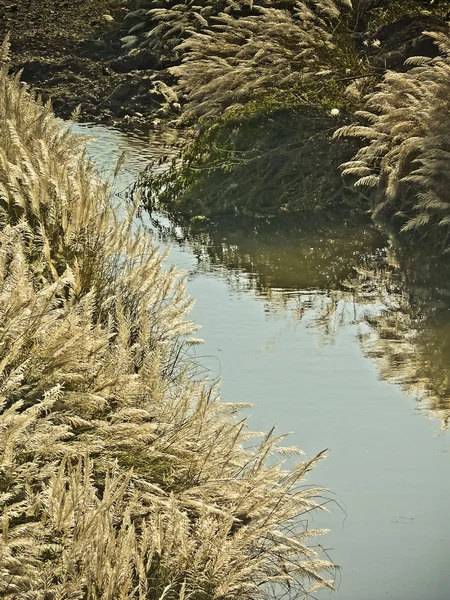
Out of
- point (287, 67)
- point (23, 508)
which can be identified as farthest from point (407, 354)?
point (287, 67)

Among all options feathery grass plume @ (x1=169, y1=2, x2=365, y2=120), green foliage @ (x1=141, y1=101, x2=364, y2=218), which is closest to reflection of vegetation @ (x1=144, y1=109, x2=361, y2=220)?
green foliage @ (x1=141, y1=101, x2=364, y2=218)

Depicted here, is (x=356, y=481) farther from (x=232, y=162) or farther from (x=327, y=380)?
(x=232, y=162)

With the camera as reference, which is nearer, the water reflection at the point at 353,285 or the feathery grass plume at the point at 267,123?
the water reflection at the point at 353,285

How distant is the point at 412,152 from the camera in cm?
822

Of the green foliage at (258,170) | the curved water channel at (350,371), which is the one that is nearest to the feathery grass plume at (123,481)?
the curved water channel at (350,371)

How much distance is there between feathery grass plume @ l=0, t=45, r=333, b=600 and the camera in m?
2.77

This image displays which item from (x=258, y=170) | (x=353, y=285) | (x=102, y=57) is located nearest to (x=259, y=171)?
(x=258, y=170)

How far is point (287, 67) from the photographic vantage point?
31.7 ft

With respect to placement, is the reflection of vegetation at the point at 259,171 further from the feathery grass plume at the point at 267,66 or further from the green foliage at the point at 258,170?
the feathery grass plume at the point at 267,66

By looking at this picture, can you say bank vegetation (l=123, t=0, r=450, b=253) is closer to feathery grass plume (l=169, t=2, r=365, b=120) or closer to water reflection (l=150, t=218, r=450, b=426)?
feathery grass plume (l=169, t=2, r=365, b=120)

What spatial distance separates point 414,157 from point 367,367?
11.2 feet

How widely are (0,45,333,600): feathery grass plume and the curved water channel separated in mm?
215

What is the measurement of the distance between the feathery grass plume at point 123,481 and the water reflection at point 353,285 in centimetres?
127

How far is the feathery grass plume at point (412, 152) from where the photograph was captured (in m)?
7.64
